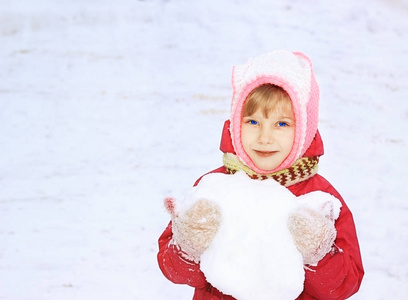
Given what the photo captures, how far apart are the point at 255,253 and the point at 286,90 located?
346mm

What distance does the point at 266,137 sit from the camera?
48.8 inches

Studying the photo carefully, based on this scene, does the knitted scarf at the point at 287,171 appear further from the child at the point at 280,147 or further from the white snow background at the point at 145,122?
the white snow background at the point at 145,122

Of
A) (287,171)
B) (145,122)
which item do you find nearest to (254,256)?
(287,171)

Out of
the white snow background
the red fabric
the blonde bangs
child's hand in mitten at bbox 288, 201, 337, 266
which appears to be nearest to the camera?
child's hand in mitten at bbox 288, 201, 337, 266

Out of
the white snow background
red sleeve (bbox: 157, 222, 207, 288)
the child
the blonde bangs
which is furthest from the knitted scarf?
the white snow background

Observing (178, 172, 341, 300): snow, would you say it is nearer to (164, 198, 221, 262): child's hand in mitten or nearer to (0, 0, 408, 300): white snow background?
(164, 198, 221, 262): child's hand in mitten

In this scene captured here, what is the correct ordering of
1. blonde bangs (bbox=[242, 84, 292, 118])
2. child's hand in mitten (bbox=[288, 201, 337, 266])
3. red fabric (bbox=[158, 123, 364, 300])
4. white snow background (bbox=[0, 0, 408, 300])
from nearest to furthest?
child's hand in mitten (bbox=[288, 201, 337, 266]), red fabric (bbox=[158, 123, 364, 300]), blonde bangs (bbox=[242, 84, 292, 118]), white snow background (bbox=[0, 0, 408, 300])

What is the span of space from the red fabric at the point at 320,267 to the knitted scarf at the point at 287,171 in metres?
0.02

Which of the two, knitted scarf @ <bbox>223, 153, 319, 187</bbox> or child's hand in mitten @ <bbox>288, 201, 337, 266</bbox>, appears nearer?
child's hand in mitten @ <bbox>288, 201, 337, 266</bbox>

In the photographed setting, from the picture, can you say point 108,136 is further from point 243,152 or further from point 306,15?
point 243,152

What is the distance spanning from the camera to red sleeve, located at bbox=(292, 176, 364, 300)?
114 cm

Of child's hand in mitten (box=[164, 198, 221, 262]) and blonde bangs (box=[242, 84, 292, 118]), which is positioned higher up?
blonde bangs (box=[242, 84, 292, 118])

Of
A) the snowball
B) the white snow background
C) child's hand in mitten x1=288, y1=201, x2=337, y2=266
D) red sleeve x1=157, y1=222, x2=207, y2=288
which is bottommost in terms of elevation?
the white snow background

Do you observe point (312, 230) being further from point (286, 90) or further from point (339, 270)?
point (286, 90)
